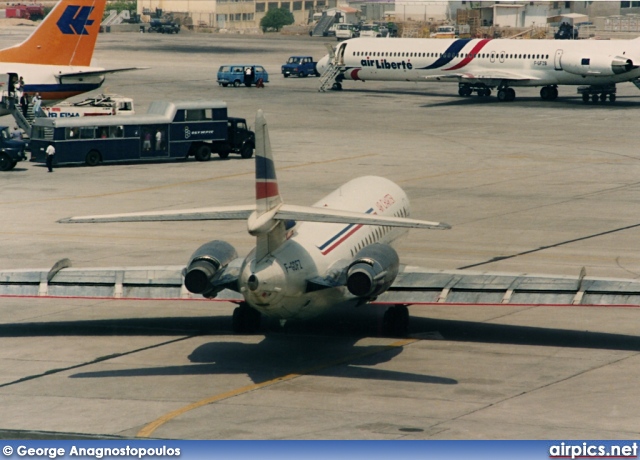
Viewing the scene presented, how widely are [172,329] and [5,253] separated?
38.2ft

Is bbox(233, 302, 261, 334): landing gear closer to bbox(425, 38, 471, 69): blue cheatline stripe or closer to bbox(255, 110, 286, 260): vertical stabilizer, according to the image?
bbox(255, 110, 286, 260): vertical stabilizer

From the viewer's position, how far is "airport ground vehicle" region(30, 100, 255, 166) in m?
61.0

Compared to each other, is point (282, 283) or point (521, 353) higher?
point (282, 283)

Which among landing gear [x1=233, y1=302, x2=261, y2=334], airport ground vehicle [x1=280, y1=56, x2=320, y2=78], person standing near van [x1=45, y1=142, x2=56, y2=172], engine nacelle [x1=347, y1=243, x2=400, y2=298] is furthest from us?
airport ground vehicle [x1=280, y1=56, x2=320, y2=78]

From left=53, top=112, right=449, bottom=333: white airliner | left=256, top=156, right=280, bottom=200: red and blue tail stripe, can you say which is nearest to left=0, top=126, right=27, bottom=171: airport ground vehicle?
left=53, top=112, right=449, bottom=333: white airliner

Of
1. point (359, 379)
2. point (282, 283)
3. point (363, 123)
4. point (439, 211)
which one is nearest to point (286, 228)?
point (282, 283)

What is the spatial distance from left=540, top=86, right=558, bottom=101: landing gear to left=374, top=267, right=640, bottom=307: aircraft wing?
7176 cm

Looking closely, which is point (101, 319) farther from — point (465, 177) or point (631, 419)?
point (465, 177)

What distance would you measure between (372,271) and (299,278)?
5.28 ft

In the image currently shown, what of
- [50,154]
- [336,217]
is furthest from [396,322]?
[50,154]

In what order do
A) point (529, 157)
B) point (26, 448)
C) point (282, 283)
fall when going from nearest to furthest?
1. point (26, 448)
2. point (282, 283)
3. point (529, 157)

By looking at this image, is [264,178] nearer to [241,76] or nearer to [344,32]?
[241,76]

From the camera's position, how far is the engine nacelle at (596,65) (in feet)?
292

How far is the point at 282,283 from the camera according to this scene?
23906mm
